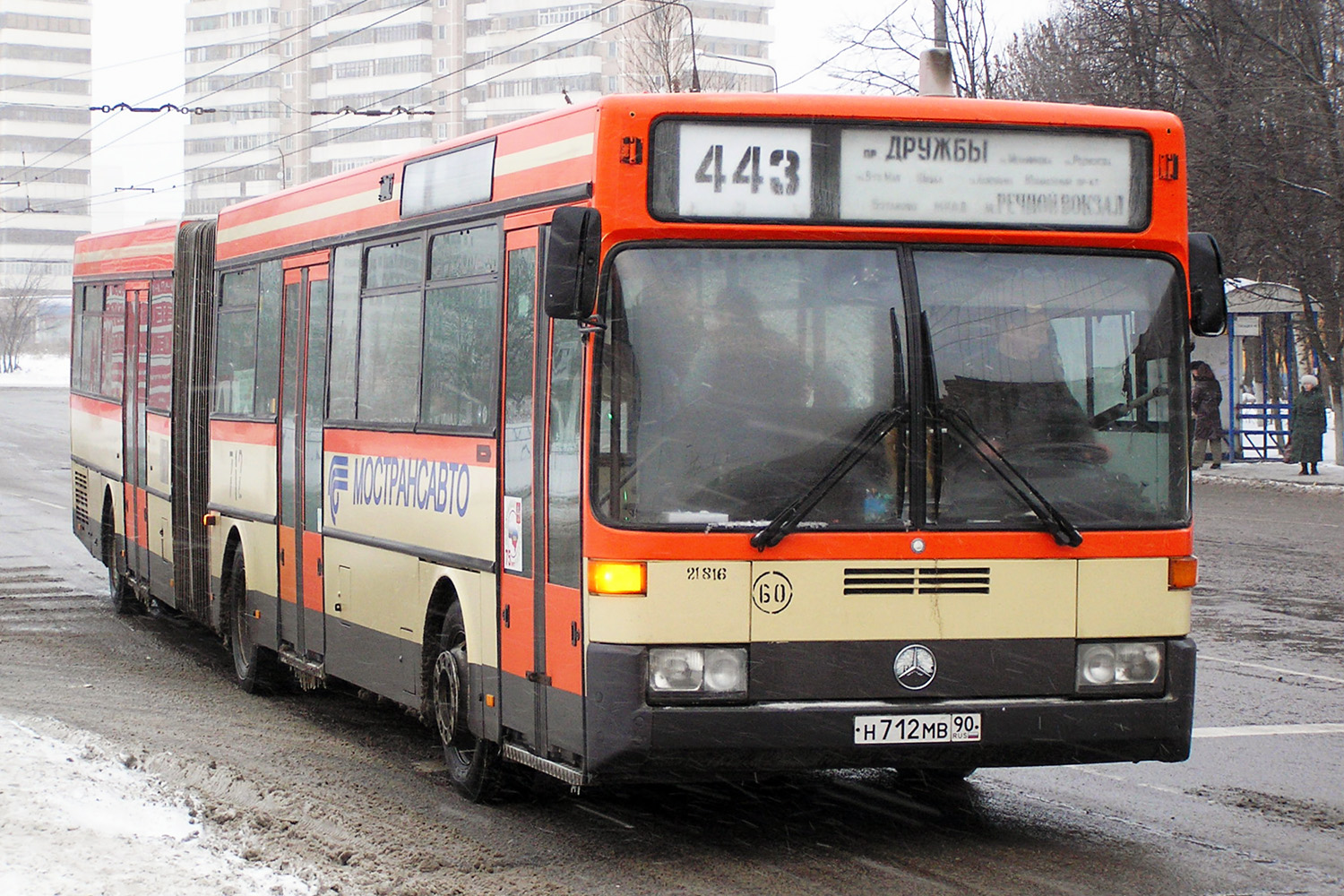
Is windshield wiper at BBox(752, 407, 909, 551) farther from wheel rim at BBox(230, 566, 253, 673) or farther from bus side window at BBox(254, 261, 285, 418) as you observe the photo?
wheel rim at BBox(230, 566, 253, 673)

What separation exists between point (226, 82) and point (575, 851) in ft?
488

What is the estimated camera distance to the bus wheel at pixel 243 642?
437 inches

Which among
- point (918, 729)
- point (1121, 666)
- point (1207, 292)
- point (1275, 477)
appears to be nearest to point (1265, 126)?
point (1275, 477)

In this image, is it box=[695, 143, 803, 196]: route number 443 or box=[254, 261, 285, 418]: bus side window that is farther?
box=[254, 261, 285, 418]: bus side window

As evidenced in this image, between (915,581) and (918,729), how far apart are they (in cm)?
52

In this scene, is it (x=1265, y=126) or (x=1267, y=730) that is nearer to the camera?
(x=1267, y=730)

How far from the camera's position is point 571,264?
6.32m

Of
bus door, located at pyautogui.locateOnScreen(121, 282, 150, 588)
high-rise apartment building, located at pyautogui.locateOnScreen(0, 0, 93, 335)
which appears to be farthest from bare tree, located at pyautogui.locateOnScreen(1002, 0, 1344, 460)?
high-rise apartment building, located at pyautogui.locateOnScreen(0, 0, 93, 335)

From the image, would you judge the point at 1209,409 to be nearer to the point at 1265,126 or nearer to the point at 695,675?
the point at 1265,126

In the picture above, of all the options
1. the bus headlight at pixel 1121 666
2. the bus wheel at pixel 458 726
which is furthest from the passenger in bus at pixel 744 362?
the bus wheel at pixel 458 726

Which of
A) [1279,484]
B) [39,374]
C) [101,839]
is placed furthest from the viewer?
[39,374]

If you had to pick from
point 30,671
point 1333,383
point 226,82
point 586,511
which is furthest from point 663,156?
point 226,82

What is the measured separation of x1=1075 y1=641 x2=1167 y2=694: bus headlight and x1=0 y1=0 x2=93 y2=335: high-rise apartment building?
15650cm

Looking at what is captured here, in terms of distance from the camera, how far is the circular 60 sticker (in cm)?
641
